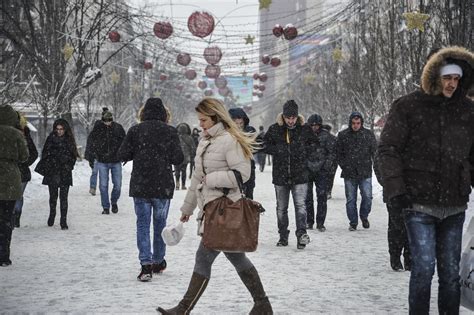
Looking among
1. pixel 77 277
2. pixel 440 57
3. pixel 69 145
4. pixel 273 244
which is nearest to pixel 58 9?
pixel 69 145

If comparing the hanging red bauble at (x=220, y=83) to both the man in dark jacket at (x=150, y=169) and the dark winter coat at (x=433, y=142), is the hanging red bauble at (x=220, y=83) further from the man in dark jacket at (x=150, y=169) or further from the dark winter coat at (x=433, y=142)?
the dark winter coat at (x=433, y=142)

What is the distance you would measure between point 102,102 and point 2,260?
41909 mm

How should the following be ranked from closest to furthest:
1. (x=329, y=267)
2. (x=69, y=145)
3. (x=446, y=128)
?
(x=446, y=128), (x=329, y=267), (x=69, y=145)

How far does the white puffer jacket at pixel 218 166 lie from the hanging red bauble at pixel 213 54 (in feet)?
53.7

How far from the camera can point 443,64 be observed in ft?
15.1

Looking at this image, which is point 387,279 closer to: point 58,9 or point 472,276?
point 472,276

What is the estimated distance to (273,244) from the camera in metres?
9.95

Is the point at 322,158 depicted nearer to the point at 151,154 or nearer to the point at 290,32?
the point at 151,154

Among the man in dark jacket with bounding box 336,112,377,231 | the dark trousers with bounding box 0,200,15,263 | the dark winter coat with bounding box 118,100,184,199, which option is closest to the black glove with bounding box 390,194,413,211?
the dark winter coat with bounding box 118,100,184,199

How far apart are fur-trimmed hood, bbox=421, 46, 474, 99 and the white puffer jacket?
1.48 meters

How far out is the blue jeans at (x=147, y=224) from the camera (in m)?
7.20

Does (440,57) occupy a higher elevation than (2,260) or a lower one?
higher

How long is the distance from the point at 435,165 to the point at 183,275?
12.0 feet

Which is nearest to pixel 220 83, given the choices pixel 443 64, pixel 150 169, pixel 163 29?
pixel 163 29
